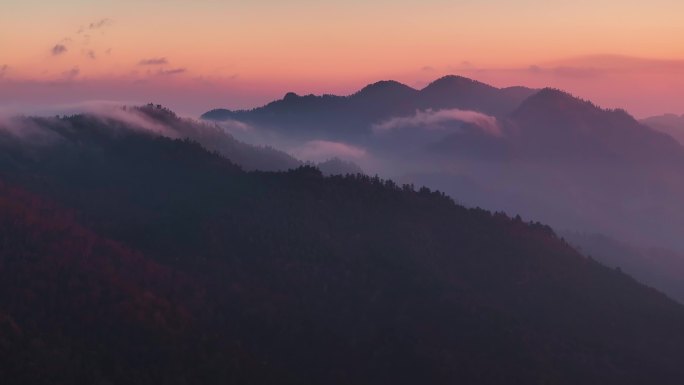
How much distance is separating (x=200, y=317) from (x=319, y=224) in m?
51.8

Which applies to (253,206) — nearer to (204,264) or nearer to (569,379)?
(204,264)

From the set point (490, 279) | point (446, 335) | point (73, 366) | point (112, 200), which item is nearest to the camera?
point (73, 366)

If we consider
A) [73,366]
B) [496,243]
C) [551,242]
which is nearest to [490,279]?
[496,243]

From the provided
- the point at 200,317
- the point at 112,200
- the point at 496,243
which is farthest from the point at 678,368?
the point at 112,200

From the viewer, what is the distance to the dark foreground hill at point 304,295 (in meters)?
114

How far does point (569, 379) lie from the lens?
4892 inches

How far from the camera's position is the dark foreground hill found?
373 ft

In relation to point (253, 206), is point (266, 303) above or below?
below

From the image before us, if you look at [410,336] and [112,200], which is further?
[112,200]

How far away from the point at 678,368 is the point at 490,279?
4317 centimetres

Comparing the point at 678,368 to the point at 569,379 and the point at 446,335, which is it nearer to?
the point at 569,379

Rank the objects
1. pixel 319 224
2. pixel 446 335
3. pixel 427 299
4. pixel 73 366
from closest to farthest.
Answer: pixel 73 366 → pixel 446 335 → pixel 427 299 → pixel 319 224

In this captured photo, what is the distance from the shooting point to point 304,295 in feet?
488

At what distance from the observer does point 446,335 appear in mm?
133125
